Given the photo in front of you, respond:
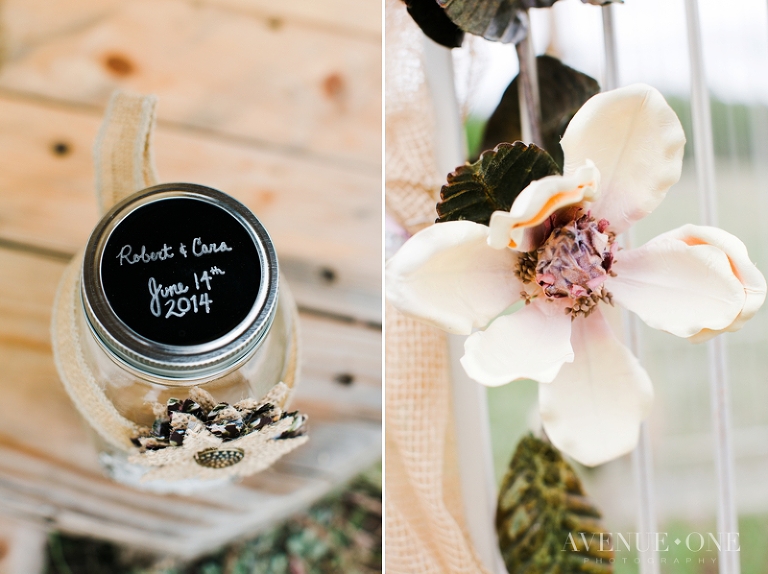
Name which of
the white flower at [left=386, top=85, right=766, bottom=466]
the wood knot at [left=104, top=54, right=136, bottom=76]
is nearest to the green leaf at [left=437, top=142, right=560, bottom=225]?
the white flower at [left=386, top=85, right=766, bottom=466]

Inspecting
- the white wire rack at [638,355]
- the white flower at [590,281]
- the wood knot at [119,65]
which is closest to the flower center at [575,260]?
the white flower at [590,281]

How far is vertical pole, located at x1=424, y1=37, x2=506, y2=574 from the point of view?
324 millimetres

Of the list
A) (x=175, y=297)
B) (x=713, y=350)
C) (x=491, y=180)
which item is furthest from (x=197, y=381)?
(x=713, y=350)

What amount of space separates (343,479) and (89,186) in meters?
0.29

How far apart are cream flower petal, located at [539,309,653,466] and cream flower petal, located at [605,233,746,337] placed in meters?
0.02

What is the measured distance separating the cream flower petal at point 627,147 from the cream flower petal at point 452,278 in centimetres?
5

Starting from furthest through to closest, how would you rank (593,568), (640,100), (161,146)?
1. (161,146)
2. (593,568)
3. (640,100)

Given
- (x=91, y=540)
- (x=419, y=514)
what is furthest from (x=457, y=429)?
(x=91, y=540)

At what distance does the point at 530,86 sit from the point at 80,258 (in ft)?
0.85

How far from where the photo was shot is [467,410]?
33 cm

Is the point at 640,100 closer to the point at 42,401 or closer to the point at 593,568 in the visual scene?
the point at 593,568

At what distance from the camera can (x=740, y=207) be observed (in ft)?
1.02

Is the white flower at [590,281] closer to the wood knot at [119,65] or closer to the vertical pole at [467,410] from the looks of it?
the vertical pole at [467,410]

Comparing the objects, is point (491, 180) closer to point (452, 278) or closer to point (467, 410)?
point (452, 278)
